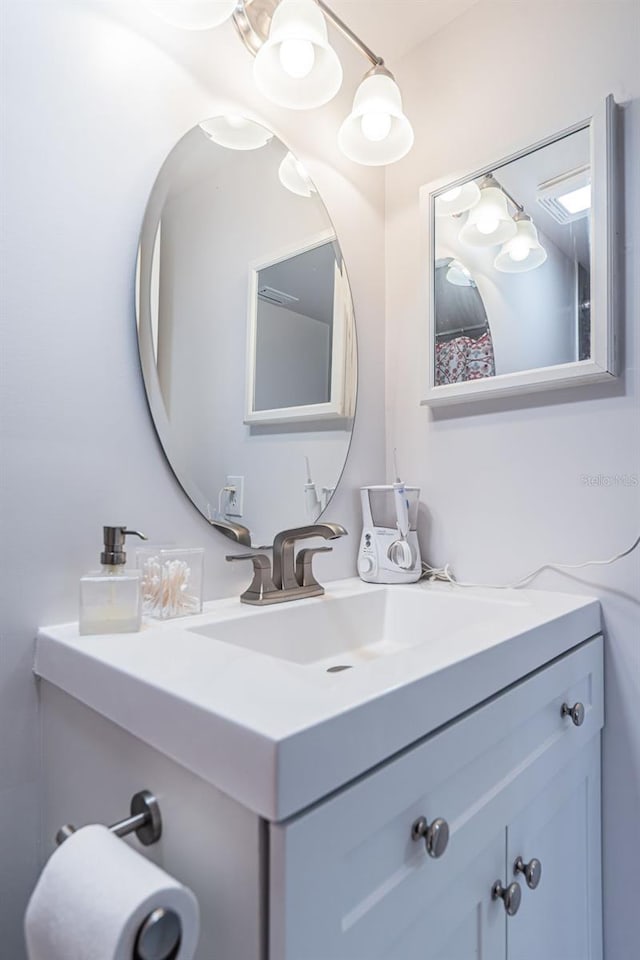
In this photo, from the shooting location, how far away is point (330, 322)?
126cm

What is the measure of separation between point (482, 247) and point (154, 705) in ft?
3.73

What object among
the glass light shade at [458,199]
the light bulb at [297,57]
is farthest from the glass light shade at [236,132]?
the glass light shade at [458,199]

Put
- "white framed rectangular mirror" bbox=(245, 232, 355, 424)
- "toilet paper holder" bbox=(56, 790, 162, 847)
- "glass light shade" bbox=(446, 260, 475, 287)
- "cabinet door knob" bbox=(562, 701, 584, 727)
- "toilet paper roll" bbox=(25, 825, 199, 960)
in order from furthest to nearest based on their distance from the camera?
"glass light shade" bbox=(446, 260, 475, 287)
"white framed rectangular mirror" bbox=(245, 232, 355, 424)
"cabinet door knob" bbox=(562, 701, 584, 727)
"toilet paper holder" bbox=(56, 790, 162, 847)
"toilet paper roll" bbox=(25, 825, 199, 960)

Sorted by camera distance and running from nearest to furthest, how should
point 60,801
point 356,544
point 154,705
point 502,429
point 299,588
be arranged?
point 154,705
point 60,801
point 299,588
point 502,429
point 356,544

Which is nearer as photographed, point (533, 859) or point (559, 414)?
point (533, 859)

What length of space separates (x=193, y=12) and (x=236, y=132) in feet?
0.64

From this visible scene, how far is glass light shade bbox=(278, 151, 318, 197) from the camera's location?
117 cm

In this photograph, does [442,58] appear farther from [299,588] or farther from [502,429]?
[299,588]

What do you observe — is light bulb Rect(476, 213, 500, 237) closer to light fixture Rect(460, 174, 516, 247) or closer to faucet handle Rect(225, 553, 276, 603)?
light fixture Rect(460, 174, 516, 247)

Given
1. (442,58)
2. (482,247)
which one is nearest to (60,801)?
(482,247)

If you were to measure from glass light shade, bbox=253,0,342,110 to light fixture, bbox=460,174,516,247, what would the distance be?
392 millimetres

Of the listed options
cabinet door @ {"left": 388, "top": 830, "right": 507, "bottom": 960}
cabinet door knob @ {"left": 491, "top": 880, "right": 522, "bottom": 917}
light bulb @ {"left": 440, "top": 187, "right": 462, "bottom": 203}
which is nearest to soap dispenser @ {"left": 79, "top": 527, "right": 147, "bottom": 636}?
cabinet door @ {"left": 388, "top": 830, "right": 507, "bottom": 960}

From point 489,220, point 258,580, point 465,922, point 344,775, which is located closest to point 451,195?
point 489,220

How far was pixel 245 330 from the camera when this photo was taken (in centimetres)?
106
